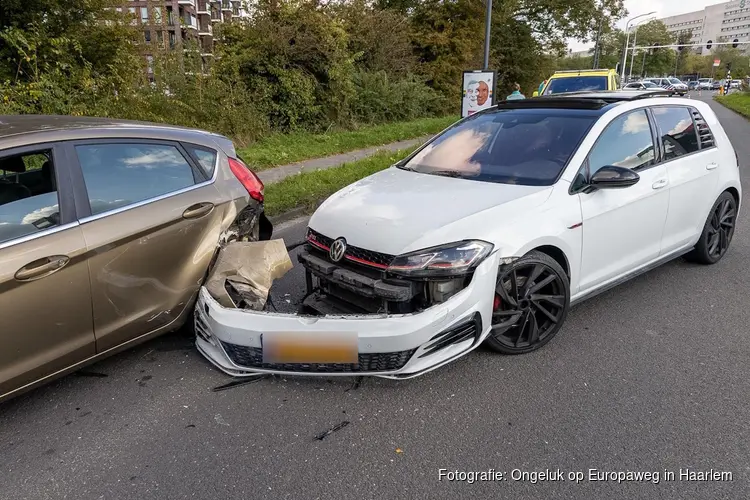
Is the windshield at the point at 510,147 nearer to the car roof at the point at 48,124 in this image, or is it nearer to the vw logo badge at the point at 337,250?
the vw logo badge at the point at 337,250

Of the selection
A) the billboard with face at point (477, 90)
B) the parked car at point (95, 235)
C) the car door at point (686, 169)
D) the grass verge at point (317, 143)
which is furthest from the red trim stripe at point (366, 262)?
the billboard with face at point (477, 90)

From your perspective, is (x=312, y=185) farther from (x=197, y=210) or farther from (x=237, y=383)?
(x=237, y=383)

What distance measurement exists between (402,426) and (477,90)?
12.3 meters

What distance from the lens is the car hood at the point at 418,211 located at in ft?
10.1

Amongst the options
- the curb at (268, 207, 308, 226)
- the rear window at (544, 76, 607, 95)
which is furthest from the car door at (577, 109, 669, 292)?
the rear window at (544, 76, 607, 95)

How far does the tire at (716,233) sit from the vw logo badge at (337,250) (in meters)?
3.50

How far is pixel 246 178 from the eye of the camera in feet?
13.4

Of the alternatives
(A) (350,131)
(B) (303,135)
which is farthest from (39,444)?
(A) (350,131)

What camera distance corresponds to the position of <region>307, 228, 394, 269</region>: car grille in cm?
309

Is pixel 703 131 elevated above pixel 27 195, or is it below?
A: above

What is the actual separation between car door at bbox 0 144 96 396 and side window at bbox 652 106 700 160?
4.28m

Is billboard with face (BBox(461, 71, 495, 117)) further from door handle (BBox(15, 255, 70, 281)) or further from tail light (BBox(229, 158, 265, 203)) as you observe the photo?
door handle (BBox(15, 255, 70, 281))

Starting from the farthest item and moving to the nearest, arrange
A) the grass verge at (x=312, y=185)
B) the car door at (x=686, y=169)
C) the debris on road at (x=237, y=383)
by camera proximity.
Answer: the grass verge at (x=312, y=185)
the car door at (x=686, y=169)
the debris on road at (x=237, y=383)

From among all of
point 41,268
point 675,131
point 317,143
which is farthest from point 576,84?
point 41,268
